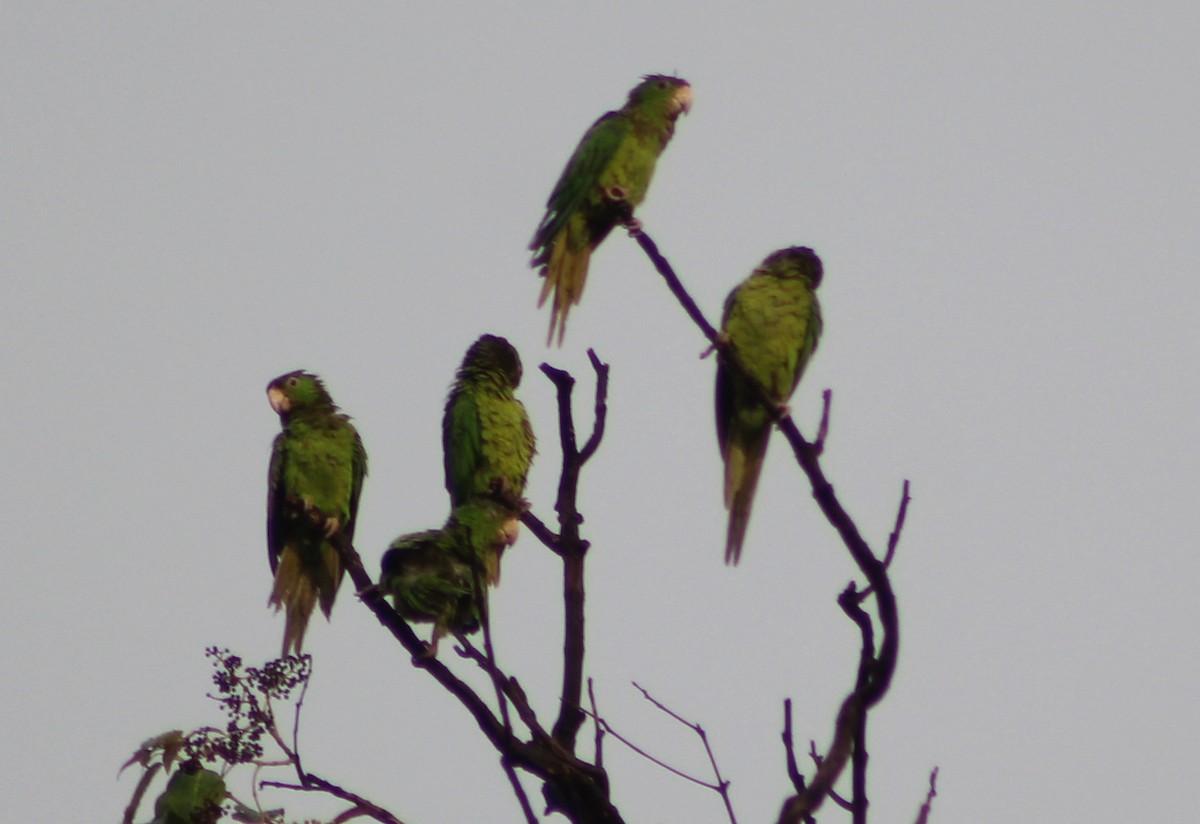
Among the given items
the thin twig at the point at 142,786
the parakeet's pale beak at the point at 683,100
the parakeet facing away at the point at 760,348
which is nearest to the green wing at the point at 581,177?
the parakeet's pale beak at the point at 683,100

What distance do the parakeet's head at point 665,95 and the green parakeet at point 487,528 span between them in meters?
2.60

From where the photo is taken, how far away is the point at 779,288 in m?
5.80

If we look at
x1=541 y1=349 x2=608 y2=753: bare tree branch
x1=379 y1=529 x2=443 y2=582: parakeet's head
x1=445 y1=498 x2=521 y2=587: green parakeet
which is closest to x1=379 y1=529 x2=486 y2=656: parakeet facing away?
x1=379 y1=529 x2=443 y2=582: parakeet's head

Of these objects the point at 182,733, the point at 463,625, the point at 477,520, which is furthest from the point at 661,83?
the point at 182,733

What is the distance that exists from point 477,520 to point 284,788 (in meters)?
1.91

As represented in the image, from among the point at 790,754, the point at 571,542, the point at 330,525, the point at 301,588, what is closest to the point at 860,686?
the point at 790,754

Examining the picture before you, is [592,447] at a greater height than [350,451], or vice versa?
[350,451]

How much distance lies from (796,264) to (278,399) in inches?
99.2

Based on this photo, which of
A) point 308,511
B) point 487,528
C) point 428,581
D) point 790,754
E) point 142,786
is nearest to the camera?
point 790,754

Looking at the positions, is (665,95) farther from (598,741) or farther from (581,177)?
(598,741)

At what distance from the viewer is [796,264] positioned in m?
5.90

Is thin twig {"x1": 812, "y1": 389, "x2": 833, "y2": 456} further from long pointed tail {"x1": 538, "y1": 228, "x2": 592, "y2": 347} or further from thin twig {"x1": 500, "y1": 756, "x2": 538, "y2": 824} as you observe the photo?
long pointed tail {"x1": 538, "y1": 228, "x2": 592, "y2": 347}

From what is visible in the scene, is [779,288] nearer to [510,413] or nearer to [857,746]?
[510,413]

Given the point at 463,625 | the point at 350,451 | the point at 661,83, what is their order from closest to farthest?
1. the point at 463,625
2. the point at 350,451
3. the point at 661,83
